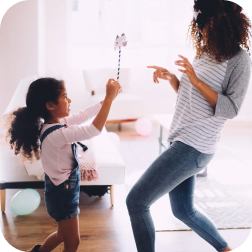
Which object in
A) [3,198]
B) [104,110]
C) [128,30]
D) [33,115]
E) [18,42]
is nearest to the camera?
[104,110]

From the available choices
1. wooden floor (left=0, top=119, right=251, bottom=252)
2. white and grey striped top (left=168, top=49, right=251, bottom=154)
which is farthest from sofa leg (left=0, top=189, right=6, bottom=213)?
white and grey striped top (left=168, top=49, right=251, bottom=154)

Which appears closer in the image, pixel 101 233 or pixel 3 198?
pixel 101 233

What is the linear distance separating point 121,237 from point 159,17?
13.8 feet

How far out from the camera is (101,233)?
2109mm

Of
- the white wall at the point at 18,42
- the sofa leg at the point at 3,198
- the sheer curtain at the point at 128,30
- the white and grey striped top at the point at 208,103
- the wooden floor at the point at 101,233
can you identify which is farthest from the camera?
the sheer curtain at the point at 128,30

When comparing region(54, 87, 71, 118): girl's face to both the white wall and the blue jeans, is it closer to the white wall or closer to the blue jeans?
the blue jeans

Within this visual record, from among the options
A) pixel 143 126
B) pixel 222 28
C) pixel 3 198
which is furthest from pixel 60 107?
pixel 143 126

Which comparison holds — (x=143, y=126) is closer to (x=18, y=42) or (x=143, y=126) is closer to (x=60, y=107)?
(x=18, y=42)

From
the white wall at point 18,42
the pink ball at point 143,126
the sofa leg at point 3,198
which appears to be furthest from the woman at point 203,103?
the pink ball at point 143,126

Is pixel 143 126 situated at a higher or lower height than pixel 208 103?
lower

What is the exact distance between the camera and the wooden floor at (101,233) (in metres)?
1.97

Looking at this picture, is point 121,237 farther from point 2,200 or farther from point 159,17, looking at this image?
point 159,17

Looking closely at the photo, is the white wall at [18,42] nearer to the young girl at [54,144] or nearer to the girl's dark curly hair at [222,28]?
the young girl at [54,144]

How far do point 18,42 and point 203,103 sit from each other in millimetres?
3157
